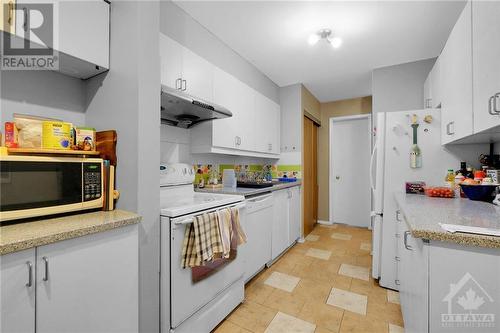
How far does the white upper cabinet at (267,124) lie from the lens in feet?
9.37

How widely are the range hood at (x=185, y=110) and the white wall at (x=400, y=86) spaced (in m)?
2.14

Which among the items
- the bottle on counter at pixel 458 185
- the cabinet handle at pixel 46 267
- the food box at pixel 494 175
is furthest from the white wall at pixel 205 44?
the food box at pixel 494 175

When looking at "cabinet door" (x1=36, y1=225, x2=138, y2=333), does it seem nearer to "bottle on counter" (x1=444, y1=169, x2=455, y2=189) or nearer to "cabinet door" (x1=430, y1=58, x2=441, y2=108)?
"bottle on counter" (x1=444, y1=169, x2=455, y2=189)

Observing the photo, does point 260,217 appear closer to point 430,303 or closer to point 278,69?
point 430,303

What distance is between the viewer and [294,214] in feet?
10.4

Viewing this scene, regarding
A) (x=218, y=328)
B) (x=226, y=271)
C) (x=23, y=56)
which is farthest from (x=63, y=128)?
(x=218, y=328)

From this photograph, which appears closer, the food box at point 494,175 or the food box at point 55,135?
the food box at point 55,135

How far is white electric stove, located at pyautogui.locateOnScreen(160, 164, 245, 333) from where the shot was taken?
1305mm

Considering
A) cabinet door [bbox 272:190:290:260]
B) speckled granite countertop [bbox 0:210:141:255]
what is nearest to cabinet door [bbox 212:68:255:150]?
cabinet door [bbox 272:190:290:260]

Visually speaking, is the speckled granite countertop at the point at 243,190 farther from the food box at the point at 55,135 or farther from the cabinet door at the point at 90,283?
the food box at the point at 55,135

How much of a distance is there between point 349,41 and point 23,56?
8.48 ft

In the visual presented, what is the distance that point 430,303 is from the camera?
87 centimetres

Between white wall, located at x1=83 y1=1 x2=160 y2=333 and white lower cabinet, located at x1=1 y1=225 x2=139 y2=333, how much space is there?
0.13 m

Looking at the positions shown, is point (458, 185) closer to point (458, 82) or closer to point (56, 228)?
point (458, 82)
